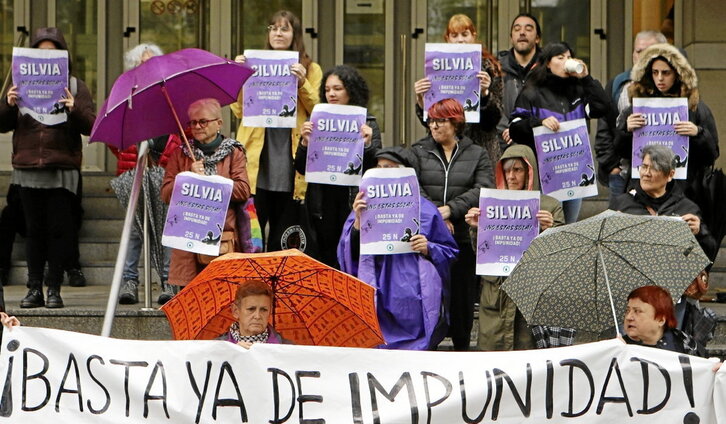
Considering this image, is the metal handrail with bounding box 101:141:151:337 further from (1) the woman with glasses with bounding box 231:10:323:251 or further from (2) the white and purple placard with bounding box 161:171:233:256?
(1) the woman with glasses with bounding box 231:10:323:251

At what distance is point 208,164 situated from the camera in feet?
31.4

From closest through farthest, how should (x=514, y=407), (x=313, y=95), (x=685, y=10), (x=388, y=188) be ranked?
(x=514, y=407)
(x=388, y=188)
(x=313, y=95)
(x=685, y=10)

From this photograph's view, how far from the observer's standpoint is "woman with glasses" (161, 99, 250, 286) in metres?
9.55

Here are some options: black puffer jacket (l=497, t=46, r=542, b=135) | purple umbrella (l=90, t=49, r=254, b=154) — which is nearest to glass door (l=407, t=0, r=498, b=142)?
black puffer jacket (l=497, t=46, r=542, b=135)

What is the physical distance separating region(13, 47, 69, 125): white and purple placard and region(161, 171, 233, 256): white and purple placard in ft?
5.18

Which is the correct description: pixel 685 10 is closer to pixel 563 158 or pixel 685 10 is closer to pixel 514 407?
pixel 563 158

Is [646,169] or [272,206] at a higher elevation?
[646,169]

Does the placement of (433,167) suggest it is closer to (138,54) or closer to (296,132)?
(296,132)

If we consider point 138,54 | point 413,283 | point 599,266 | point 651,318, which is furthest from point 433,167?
point 651,318

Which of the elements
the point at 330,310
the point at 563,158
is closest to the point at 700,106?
the point at 563,158

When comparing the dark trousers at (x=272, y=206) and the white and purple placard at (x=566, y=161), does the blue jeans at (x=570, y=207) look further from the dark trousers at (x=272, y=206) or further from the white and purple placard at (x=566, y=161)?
the dark trousers at (x=272, y=206)

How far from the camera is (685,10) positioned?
13828 millimetres

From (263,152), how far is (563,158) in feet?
6.33

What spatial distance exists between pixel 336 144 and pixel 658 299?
2.93 metres
